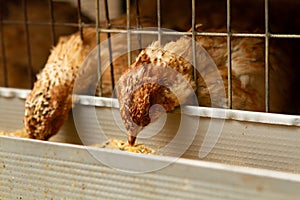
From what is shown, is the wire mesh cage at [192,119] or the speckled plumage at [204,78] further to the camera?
the speckled plumage at [204,78]

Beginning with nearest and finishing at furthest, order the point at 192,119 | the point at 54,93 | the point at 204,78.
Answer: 1. the point at 192,119
2. the point at 204,78
3. the point at 54,93

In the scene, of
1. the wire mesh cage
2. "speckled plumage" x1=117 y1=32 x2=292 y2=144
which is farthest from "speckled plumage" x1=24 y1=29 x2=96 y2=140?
"speckled plumage" x1=117 y1=32 x2=292 y2=144

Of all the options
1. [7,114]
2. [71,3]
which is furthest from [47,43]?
[7,114]

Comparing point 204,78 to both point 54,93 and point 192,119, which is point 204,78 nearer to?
point 192,119

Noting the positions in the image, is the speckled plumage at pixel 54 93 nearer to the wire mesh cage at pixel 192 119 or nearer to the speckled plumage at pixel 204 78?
the wire mesh cage at pixel 192 119

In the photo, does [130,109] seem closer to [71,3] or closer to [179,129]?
[179,129]

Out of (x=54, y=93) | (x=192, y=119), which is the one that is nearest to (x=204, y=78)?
(x=192, y=119)

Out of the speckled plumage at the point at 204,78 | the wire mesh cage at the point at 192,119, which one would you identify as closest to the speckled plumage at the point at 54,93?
the wire mesh cage at the point at 192,119

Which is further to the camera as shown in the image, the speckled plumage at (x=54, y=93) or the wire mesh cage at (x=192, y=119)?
the speckled plumage at (x=54, y=93)

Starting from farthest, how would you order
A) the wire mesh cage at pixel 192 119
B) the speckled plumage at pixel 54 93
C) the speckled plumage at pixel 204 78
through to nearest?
the speckled plumage at pixel 54 93, the speckled plumage at pixel 204 78, the wire mesh cage at pixel 192 119

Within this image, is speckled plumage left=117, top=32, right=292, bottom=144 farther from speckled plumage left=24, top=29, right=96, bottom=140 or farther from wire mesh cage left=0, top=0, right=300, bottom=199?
speckled plumage left=24, top=29, right=96, bottom=140

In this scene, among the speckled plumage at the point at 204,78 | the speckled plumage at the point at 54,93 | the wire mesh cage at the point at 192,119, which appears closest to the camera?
the wire mesh cage at the point at 192,119
